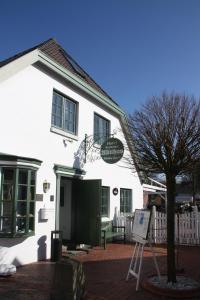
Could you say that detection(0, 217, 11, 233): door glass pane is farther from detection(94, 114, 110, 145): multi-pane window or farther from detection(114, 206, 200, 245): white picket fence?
detection(114, 206, 200, 245): white picket fence

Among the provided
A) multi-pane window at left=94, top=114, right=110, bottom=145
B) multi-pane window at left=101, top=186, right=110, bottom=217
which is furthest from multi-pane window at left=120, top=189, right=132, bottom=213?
multi-pane window at left=94, top=114, right=110, bottom=145

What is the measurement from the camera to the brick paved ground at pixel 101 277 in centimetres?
672

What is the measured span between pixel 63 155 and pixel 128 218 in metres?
5.06

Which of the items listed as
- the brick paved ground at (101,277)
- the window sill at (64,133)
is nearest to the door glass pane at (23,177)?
the window sill at (64,133)

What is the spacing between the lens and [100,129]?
14.4 metres

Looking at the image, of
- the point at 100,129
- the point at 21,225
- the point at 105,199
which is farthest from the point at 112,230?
the point at 21,225

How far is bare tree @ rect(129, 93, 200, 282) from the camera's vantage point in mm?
7152

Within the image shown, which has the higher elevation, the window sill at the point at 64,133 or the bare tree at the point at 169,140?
the window sill at the point at 64,133

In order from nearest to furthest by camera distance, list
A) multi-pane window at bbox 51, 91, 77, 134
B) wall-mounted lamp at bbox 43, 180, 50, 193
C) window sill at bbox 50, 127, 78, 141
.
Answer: wall-mounted lamp at bbox 43, 180, 50, 193, window sill at bbox 50, 127, 78, 141, multi-pane window at bbox 51, 91, 77, 134

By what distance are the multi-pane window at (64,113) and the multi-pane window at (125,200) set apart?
517cm

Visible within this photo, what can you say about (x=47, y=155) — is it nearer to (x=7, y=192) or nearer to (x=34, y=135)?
(x=34, y=135)

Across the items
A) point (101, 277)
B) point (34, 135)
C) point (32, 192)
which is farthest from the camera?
point (34, 135)

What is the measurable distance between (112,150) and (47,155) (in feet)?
9.31

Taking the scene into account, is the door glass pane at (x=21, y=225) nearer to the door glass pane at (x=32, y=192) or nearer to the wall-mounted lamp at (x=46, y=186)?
the door glass pane at (x=32, y=192)
